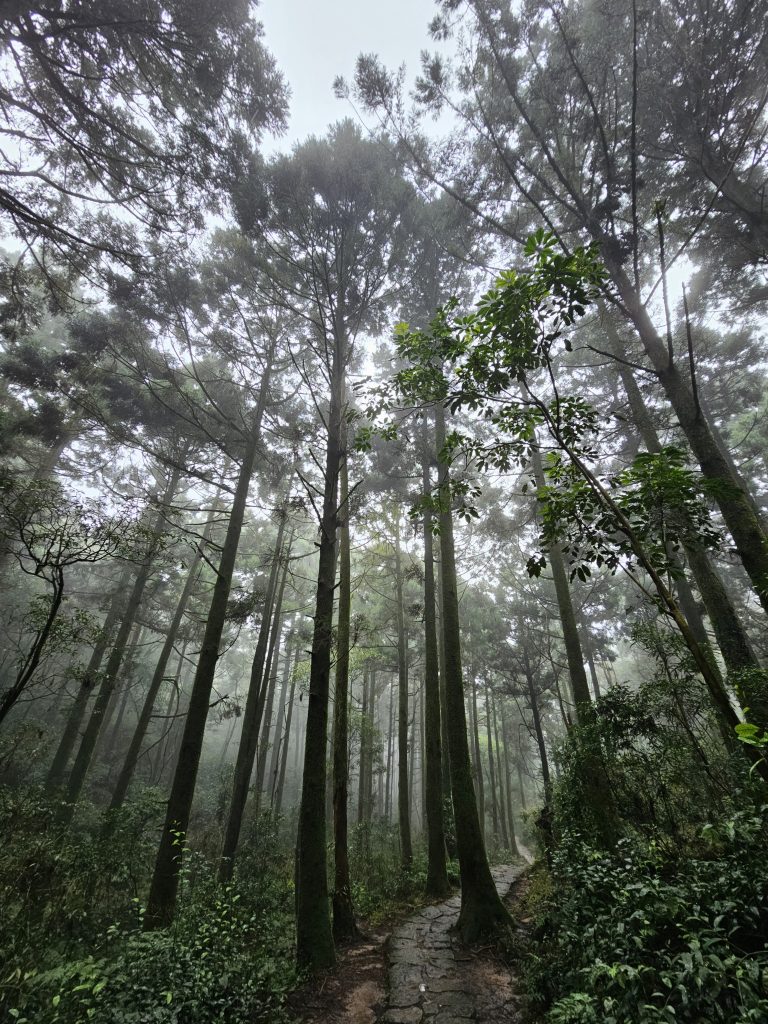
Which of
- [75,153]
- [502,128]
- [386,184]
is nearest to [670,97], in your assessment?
[502,128]

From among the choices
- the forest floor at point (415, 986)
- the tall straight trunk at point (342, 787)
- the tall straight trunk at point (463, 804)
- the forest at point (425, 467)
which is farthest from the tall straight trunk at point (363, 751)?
the forest floor at point (415, 986)

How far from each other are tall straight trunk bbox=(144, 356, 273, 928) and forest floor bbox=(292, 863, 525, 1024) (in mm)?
2435

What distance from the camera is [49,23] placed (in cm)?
602

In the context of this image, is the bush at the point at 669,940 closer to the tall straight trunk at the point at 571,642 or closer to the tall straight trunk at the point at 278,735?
the tall straight trunk at the point at 571,642

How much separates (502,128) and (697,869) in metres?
10.3

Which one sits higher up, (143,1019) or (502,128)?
(502,128)

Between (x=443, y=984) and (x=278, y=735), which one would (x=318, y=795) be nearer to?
(x=443, y=984)

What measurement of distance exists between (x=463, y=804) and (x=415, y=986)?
2.24 m

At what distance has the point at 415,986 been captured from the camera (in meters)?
4.80

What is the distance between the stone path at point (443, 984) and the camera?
13.7ft

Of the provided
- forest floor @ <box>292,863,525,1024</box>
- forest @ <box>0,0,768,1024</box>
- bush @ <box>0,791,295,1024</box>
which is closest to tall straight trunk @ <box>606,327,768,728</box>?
forest @ <box>0,0,768,1024</box>

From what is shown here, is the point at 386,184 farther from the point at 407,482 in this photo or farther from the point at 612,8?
the point at 407,482

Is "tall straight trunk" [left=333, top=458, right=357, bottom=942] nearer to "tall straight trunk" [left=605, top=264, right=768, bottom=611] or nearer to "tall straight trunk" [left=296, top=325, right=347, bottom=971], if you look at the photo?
"tall straight trunk" [left=296, top=325, right=347, bottom=971]

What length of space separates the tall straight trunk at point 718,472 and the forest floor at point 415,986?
4809 millimetres
